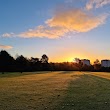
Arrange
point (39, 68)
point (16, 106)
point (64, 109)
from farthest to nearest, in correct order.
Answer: point (39, 68) → point (16, 106) → point (64, 109)

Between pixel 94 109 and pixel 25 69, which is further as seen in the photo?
pixel 25 69

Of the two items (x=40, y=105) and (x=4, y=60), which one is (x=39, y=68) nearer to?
(x=4, y=60)

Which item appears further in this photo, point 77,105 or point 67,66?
point 67,66

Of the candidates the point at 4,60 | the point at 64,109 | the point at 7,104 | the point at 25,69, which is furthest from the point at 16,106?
the point at 25,69

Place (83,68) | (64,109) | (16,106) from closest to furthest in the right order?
(64,109) → (16,106) → (83,68)

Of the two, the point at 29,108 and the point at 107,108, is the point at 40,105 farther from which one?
the point at 107,108

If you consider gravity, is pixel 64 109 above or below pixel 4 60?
below

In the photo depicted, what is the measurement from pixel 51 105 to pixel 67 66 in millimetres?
167425

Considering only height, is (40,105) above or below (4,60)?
below

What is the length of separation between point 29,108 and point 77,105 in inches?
104

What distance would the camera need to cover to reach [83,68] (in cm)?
18038

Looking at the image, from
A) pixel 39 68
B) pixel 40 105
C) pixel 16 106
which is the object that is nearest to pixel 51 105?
pixel 40 105

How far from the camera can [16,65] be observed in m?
144

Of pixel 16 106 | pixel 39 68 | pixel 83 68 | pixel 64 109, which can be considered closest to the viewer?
pixel 64 109
